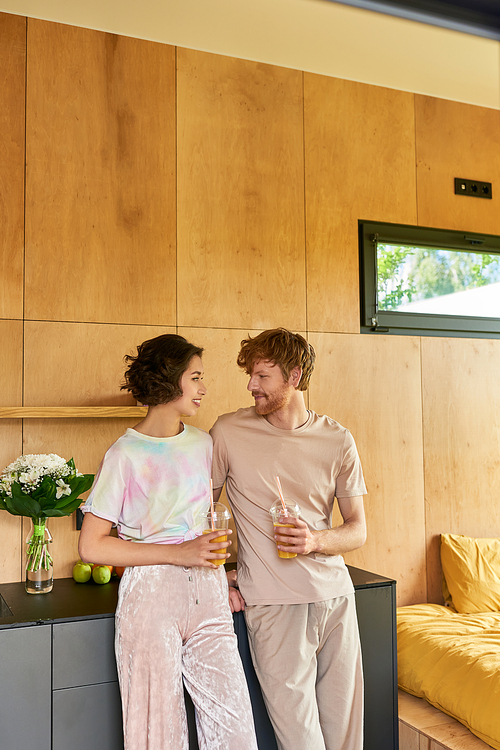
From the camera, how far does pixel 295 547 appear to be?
6.05ft

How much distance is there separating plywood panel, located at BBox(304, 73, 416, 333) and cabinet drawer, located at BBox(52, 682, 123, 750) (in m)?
1.76

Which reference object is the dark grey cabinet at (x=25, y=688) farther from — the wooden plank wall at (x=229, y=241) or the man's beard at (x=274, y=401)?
the man's beard at (x=274, y=401)

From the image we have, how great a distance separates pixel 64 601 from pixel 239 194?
1.80m

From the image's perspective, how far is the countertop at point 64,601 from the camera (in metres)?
1.91

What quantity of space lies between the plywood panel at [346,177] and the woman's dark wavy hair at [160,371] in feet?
4.07

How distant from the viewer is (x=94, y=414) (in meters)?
2.40

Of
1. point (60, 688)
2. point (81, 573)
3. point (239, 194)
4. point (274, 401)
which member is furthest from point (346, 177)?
point (60, 688)

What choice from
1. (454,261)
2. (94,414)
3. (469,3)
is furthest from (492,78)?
(469,3)

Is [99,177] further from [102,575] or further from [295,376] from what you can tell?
[102,575]

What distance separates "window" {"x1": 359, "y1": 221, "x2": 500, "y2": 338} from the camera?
3188mm

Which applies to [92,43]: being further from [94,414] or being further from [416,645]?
[416,645]

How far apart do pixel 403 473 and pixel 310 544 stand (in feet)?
4.64

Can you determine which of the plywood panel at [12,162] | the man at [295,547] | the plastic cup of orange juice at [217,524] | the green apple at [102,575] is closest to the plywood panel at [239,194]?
the plywood panel at [12,162]

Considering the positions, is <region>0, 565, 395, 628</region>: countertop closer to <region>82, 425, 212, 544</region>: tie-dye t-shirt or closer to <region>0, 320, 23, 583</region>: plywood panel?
<region>0, 320, 23, 583</region>: plywood panel
